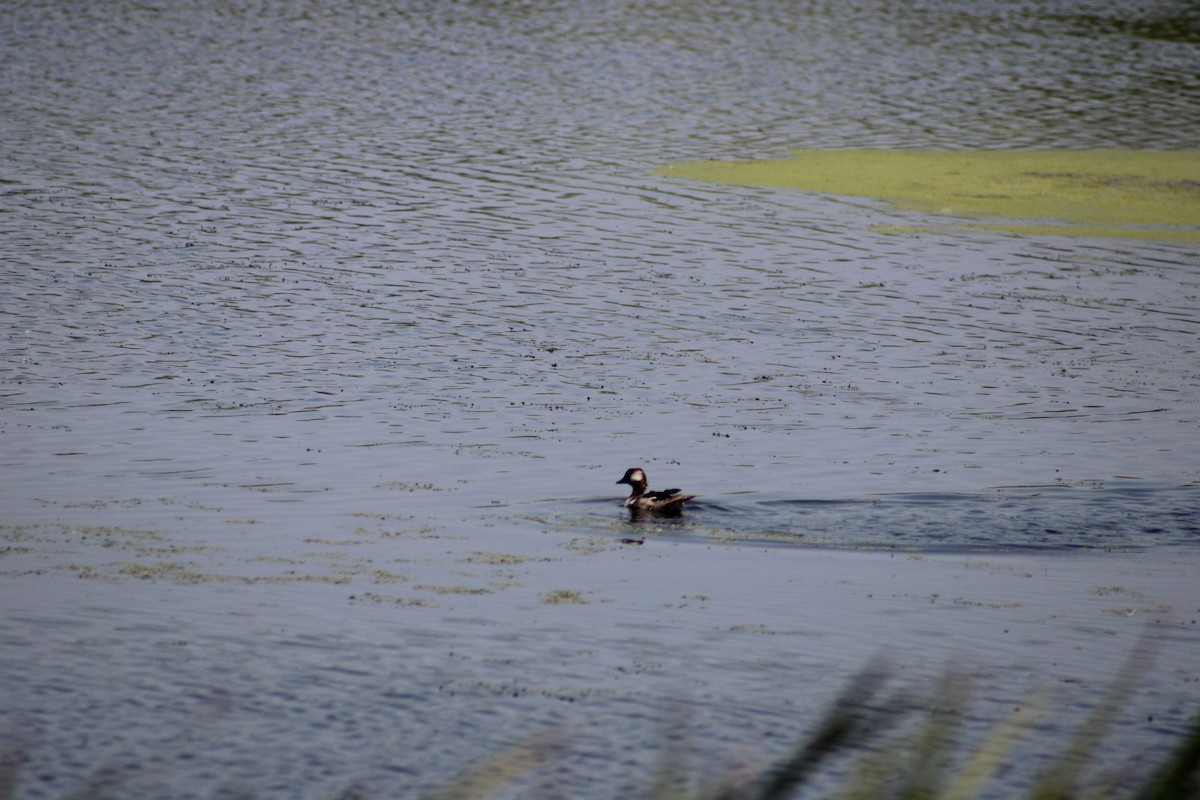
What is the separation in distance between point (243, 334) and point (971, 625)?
9.14 metres

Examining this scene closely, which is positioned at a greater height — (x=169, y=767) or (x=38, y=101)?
(x=38, y=101)

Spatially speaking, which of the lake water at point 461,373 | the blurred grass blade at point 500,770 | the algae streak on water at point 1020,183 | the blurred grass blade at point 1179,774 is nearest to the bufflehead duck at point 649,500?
the lake water at point 461,373

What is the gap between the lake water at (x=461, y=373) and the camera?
8.01 meters

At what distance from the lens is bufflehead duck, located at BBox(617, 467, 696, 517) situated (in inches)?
421

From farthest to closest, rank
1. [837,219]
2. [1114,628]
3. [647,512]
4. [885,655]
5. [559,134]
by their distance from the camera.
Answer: [559,134] < [837,219] < [647,512] < [1114,628] < [885,655]

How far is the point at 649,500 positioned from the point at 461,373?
14.3ft

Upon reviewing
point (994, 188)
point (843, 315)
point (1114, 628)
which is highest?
point (994, 188)

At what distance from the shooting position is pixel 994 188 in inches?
933

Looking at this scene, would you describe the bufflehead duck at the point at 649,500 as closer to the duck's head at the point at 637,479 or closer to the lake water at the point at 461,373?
the duck's head at the point at 637,479

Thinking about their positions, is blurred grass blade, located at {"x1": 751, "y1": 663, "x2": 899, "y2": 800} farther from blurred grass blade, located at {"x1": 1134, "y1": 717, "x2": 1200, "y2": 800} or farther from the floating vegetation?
the floating vegetation

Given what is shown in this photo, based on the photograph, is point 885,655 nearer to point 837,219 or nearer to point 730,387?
point 730,387

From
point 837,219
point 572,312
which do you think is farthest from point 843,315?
point 837,219

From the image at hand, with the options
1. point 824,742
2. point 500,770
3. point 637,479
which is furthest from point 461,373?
point 824,742

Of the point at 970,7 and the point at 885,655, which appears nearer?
the point at 885,655
